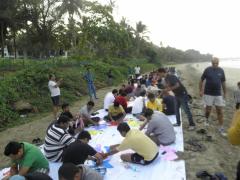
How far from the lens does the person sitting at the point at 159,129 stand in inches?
311

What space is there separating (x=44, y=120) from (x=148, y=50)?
53262 mm

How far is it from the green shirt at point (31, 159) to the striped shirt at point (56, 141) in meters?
0.95

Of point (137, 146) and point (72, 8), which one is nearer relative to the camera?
point (137, 146)

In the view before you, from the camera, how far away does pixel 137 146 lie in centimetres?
674

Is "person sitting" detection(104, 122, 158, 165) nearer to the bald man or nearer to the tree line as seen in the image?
the bald man

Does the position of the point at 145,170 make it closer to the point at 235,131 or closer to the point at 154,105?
the point at 235,131

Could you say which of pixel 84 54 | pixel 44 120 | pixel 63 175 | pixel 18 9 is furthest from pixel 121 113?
pixel 18 9

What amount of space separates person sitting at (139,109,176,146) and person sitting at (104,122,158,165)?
39.2 inches

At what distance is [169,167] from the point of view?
6.86 metres

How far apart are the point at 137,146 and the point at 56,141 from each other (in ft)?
5.81

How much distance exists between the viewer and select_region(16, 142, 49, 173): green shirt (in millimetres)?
5480

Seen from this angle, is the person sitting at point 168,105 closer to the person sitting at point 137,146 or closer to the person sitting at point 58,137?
the person sitting at point 137,146

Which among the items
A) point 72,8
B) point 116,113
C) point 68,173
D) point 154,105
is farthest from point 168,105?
point 72,8

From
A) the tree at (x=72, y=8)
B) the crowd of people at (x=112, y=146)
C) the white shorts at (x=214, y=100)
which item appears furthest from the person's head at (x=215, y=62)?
the tree at (x=72, y=8)
